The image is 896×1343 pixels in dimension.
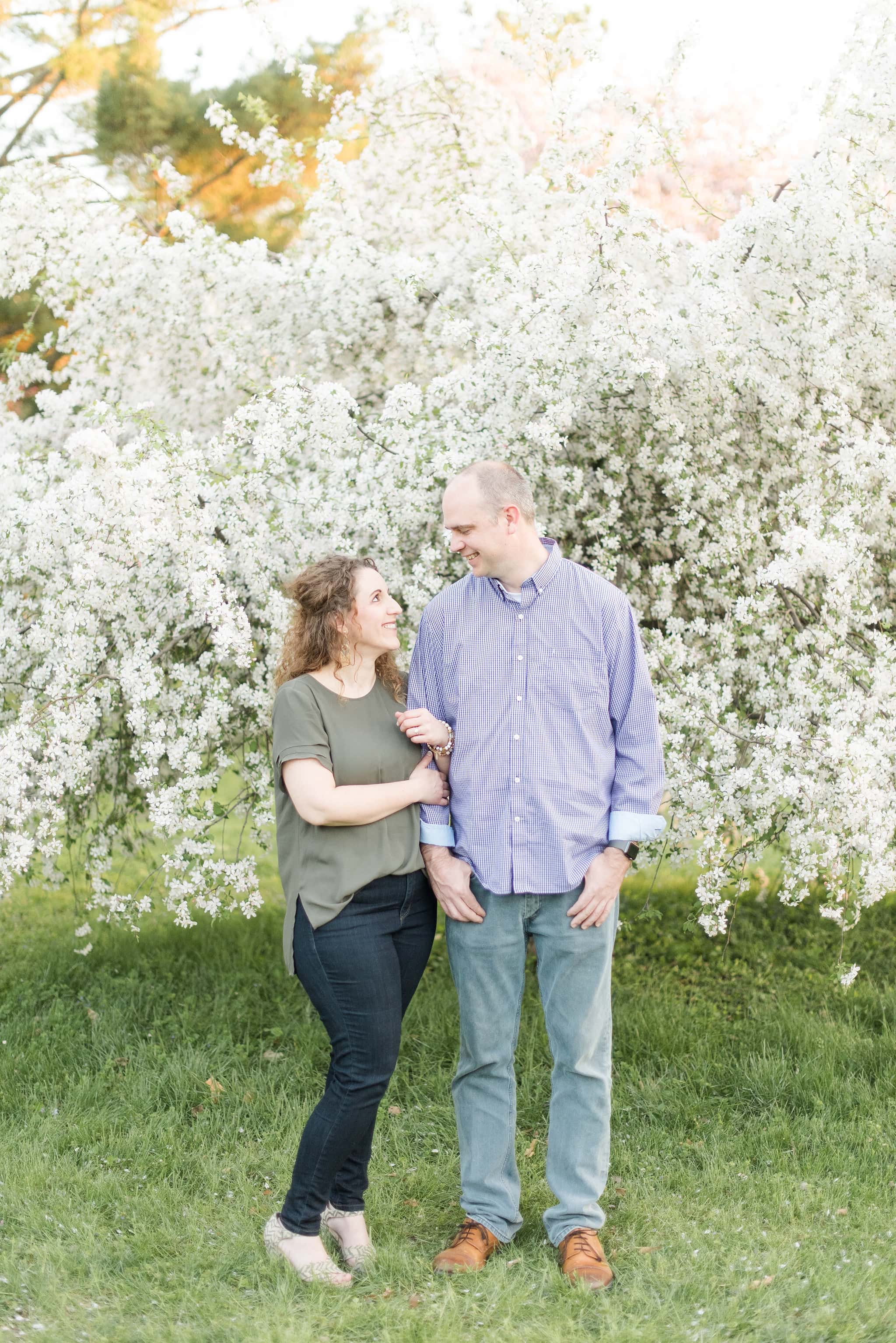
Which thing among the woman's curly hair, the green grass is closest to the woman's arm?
the woman's curly hair

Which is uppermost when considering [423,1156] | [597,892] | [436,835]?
[436,835]

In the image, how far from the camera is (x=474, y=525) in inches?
127

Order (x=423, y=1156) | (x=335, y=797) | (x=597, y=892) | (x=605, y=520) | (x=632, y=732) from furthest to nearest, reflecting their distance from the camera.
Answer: (x=605, y=520) < (x=423, y=1156) < (x=632, y=732) < (x=597, y=892) < (x=335, y=797)

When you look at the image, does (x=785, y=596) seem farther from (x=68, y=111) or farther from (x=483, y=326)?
(x=68, y=111)

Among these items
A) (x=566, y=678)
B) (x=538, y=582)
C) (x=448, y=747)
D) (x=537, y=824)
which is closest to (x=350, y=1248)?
(x=537, y=824)

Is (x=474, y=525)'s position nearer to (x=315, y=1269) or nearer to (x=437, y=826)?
(x=437, y=826)

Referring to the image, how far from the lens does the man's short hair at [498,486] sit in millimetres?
3219

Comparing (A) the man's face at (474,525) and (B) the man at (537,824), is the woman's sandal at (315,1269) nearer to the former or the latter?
(B) the man at (537,824)

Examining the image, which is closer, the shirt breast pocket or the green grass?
the green grass

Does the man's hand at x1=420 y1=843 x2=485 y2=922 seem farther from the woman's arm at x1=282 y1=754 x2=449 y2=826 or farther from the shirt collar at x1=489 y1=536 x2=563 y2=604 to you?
the shirt collar at x1=489 y1=536 x2=563 y2=604

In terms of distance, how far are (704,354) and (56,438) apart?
333 centimetres

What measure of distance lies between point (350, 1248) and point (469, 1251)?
325mm

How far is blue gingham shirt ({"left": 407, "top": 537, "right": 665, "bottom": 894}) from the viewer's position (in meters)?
3.24

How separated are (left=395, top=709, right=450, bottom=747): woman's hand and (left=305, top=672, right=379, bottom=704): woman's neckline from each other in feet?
0.32
